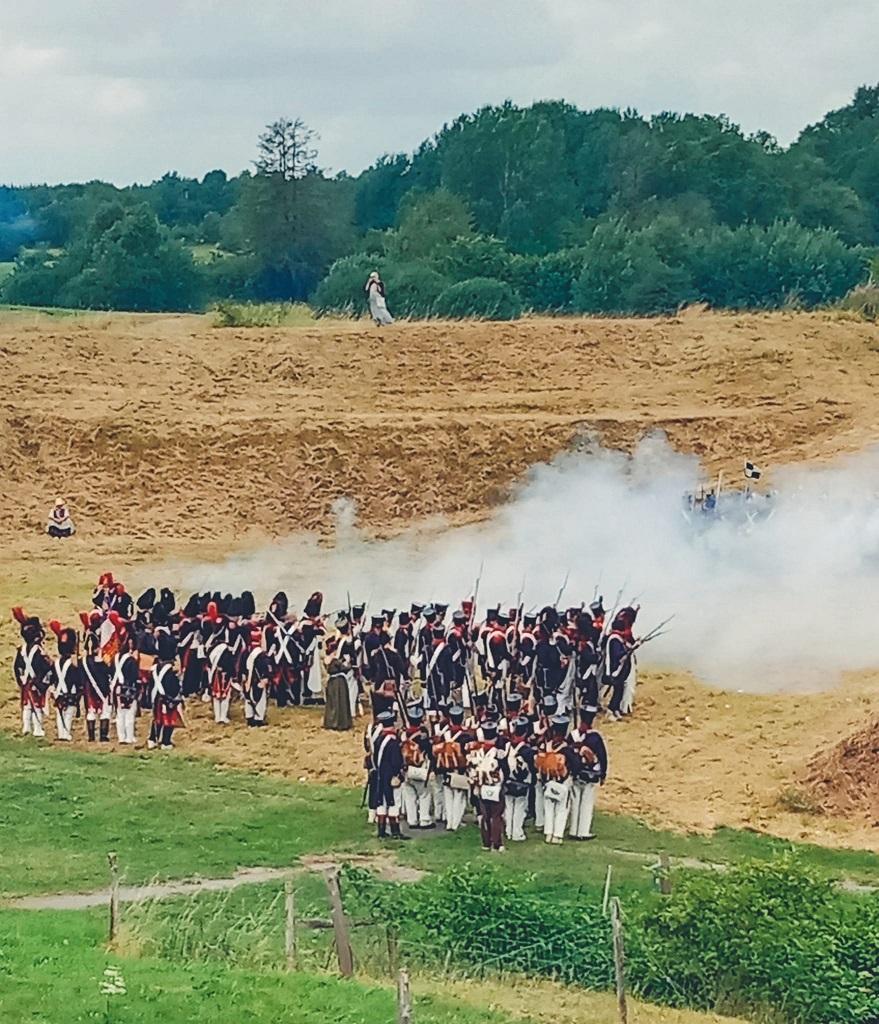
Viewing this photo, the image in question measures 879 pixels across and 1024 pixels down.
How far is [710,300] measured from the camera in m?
56.4

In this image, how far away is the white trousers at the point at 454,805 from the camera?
66.3 feet

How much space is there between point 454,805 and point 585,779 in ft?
4.74

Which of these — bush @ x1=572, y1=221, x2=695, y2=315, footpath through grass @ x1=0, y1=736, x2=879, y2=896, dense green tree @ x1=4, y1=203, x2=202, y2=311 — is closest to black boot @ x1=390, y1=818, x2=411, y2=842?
footpath through grass @ x1=0, y1=736, x2=879, y2=896

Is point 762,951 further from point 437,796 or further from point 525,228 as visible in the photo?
point 525,228

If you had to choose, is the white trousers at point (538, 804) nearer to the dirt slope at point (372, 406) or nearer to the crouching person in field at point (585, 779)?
the crouching person in field at point (585, 779)

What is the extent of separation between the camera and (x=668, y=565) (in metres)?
31.7

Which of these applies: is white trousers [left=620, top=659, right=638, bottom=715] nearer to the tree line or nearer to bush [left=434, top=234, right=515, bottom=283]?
the tree line

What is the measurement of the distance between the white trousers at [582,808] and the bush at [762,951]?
5.19 meters

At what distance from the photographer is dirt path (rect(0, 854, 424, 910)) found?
17453mm

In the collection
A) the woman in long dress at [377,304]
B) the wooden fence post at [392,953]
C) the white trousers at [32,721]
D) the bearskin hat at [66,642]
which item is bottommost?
the white trousers at [32,721]

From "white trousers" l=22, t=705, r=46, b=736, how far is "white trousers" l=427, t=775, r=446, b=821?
667cm

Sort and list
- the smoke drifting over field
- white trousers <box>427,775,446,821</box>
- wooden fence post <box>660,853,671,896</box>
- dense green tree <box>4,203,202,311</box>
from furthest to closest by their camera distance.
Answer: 1. dense green tree <box>4,203,202,311</box>
2. the smoke drifting over field
3. white trousers <box>427,775,446,821</box>
4. wooden fence post <box>660,853,671,896</box>

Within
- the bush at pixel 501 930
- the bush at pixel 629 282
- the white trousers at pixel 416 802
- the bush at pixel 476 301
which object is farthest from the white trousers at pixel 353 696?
the bush at pixel 629 282

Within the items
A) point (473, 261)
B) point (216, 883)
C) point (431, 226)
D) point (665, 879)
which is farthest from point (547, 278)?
point (665, 879)
